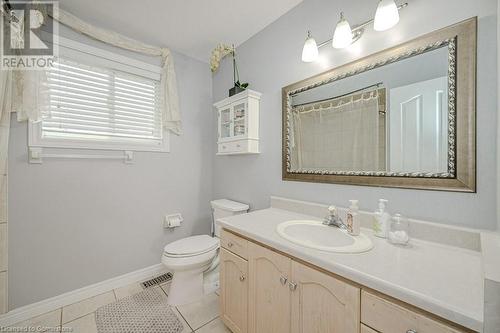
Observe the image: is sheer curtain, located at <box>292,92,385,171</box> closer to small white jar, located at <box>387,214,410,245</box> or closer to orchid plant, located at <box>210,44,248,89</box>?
small white jar, located at <box>387,214,410,245</box>

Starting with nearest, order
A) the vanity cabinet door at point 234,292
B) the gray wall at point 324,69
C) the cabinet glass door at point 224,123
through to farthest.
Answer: the gray wall at point 324,69
the vanity cabinet door at point 234,292
the cabinet glass door at point 224,123

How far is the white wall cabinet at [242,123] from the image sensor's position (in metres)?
1.80

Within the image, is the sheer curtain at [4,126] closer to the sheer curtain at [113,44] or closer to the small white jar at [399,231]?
the sheer curtain at [113,44]

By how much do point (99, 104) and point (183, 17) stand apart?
1054mm

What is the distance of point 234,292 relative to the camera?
1256 mm

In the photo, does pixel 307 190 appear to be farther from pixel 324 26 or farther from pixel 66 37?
pixel 66 37

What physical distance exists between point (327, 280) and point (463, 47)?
117 centimetres

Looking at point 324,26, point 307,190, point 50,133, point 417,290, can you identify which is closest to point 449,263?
point 417,290

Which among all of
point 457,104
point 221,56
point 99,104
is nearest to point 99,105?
point 99,104

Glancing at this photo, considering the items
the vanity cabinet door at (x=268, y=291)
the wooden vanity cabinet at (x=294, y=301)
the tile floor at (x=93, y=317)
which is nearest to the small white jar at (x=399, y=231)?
the wooden vanity cabinet at (x=294, y=301)

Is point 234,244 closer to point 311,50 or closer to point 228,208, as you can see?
point 228,208

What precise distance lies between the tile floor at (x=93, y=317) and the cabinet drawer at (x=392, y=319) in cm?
108

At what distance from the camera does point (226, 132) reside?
2.09m

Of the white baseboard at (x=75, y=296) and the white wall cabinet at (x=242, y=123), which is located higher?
the white wall cabinet at (x=242, y=123)
